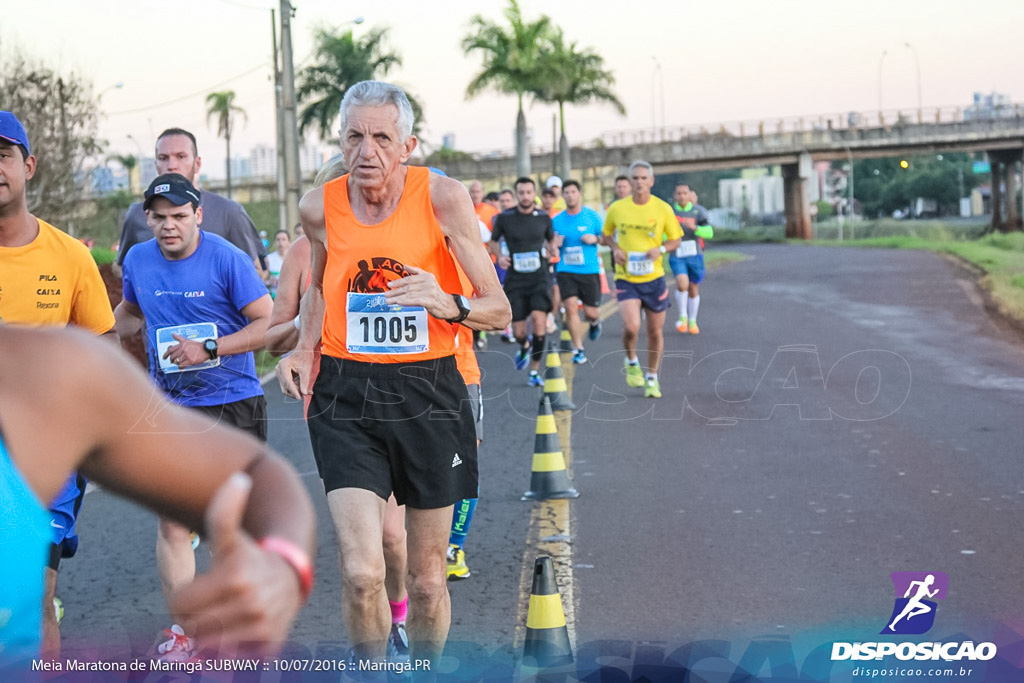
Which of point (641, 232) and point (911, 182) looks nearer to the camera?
point (641, 232)

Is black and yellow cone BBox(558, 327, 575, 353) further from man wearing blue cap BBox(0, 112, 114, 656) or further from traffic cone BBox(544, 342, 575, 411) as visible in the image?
man wearing blue cap BBox(0, 112, 114, 656)

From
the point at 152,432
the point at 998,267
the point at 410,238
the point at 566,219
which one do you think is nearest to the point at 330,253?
the point at 410,238

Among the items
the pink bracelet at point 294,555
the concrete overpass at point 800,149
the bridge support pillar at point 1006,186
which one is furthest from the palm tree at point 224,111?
the pink bracelet at point 294,555

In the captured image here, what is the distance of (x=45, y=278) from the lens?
17.0 feet

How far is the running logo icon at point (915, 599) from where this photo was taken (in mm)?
5617

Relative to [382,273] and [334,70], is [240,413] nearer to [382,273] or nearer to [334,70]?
[382,273]

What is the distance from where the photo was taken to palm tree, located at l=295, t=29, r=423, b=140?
60.9 meters

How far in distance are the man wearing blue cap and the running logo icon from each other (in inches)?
125

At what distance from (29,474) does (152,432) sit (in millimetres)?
243

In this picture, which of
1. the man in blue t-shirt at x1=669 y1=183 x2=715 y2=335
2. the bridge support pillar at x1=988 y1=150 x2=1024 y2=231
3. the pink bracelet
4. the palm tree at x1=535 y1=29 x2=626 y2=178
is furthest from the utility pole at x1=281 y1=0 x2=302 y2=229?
the bridge support pillar at x1=988 y1=150 x2=1024 y2=231

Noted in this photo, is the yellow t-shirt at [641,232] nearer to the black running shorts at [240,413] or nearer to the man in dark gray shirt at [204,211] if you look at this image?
the man in dark gray shirt at [204,211]

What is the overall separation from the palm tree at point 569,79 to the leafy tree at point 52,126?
29.7 m

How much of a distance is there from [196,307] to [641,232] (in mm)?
7954

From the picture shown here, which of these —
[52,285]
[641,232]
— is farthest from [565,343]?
[52,285]
